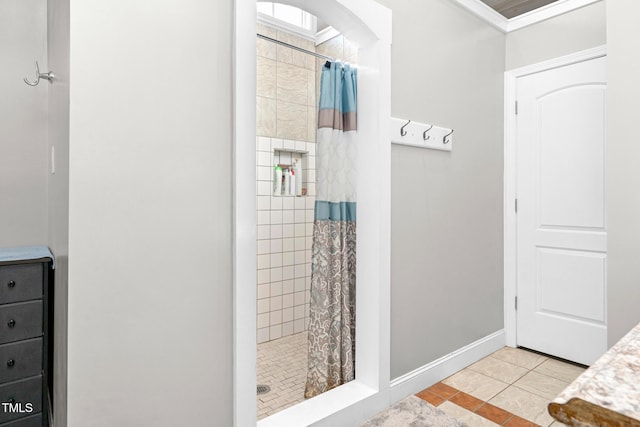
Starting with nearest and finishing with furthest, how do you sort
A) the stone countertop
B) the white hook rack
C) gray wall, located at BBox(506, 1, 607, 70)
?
1. the stone countertop
2. the white hook rack
3. gray wall, located at BBox(506, 1, 607, 70)

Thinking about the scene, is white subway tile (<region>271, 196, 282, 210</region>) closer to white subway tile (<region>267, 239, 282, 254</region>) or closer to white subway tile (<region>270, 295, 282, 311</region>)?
white subway tile (<region>267, 239, 282, 254</region>)

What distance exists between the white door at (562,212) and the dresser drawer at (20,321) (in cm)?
314

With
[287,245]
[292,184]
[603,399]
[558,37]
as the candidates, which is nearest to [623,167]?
[558,37]

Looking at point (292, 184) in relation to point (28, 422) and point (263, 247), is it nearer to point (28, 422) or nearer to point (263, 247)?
point (263, 247)

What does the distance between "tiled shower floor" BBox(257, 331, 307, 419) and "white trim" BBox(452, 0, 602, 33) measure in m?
2.79

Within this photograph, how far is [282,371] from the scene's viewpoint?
105 inches

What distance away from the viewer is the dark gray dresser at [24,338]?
5.23 feet

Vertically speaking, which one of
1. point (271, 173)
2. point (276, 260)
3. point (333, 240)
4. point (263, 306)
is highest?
point (271, 173)

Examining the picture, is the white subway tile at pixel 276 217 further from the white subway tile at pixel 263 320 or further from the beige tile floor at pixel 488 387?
the beige tile floor at pixel 488 387

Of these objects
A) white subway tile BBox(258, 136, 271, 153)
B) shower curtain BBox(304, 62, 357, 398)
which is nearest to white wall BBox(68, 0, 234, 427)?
shower curtain BBox(304, 62, 357, 398)

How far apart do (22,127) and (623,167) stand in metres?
3.31

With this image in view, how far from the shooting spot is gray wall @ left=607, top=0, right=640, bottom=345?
1.93 m

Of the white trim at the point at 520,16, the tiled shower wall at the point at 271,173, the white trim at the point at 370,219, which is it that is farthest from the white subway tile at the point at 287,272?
the white trim at the point at 520,16

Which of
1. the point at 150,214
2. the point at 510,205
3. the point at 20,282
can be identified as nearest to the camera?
the point at 150,214
